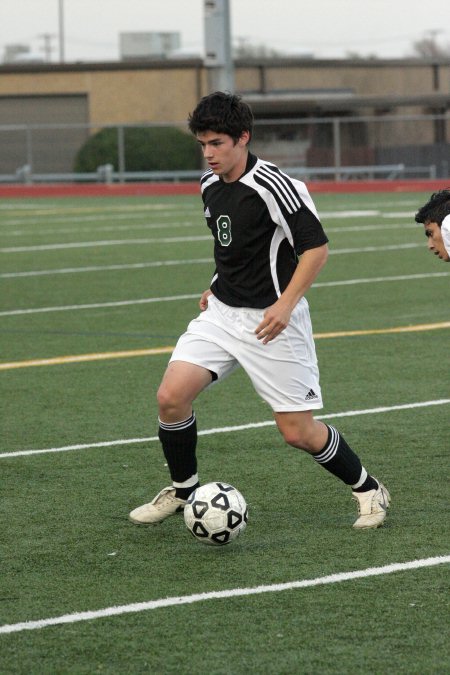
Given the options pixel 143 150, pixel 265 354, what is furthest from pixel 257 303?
pixel 143 150

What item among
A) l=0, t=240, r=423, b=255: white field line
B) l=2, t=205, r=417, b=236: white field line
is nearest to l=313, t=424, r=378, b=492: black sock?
l=0, t=240, r=423, b=255: white field line

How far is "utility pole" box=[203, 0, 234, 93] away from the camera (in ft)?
112

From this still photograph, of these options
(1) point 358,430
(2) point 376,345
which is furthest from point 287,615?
(2) point 376,345

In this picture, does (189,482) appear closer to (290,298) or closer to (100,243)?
(290,298)

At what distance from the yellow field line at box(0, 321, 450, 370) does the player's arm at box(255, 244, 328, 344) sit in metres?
5.12

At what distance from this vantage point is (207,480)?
6941mm

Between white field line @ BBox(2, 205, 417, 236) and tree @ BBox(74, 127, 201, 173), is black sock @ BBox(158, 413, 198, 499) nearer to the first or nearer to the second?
white field line @ BBox(2, 205, 417, 236)

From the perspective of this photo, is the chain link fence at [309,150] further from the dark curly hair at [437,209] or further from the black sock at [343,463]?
the black sock at [343,463]

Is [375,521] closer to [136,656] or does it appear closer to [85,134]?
[136,656]

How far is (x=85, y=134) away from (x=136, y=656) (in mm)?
44099

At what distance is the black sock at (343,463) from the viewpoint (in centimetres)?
601

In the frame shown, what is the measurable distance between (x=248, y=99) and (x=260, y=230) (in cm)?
4434

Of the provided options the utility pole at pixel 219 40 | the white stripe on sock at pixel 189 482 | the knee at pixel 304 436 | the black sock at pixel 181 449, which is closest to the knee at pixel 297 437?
the knee at pixel 304 436

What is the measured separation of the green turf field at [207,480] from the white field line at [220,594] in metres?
0.01
